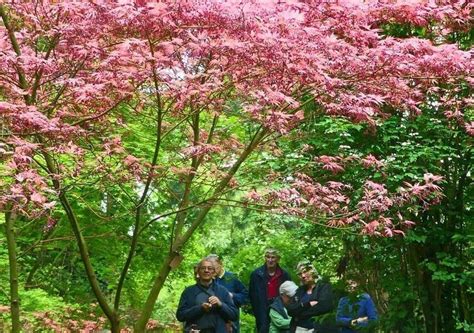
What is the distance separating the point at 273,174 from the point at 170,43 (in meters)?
1.51

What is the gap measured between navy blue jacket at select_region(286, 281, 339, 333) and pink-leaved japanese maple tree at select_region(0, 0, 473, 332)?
0.83 meters

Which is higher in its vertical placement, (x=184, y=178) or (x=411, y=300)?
(x=184, y=178)

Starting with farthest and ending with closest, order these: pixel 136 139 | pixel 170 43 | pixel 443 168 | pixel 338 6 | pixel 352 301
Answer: pixel 136 139 < pixel 443 168 < pixel 352 301 < pixel 338 6 < pixel 170 43

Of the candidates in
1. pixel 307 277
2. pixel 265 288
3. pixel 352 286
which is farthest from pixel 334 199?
pixel 265 288

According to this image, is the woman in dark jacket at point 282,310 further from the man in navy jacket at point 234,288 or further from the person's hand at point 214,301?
the person's hand at point 214,301

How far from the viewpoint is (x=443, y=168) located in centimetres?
546

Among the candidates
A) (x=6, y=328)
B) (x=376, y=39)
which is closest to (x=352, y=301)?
(x=376, y=39)

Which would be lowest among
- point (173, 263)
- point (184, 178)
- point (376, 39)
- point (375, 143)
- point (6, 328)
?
point (6, 328)

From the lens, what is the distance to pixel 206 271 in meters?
5.07

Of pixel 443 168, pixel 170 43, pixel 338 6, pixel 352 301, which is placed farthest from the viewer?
pixel 443 168

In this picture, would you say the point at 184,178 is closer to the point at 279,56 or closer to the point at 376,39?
the point at 279,56

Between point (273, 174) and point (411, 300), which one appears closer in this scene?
point (273, 174)

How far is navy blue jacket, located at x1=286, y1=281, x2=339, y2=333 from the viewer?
4.96 metres

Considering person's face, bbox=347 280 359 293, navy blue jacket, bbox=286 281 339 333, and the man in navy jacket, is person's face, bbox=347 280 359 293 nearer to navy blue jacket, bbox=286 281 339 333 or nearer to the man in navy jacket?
navy blue jacket, bbox=286 281 339 333
